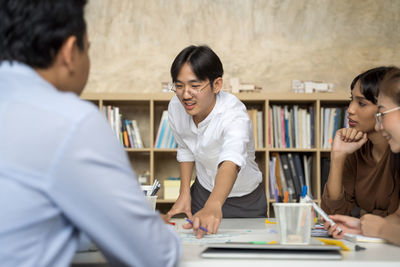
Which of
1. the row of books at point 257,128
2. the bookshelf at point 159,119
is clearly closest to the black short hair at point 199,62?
the bookshelf at point 159,119

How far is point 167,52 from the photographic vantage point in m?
3.76

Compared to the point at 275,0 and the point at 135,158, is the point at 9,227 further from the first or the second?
the point at 275,0

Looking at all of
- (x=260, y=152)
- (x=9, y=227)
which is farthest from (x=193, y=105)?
(x=260, y=152)

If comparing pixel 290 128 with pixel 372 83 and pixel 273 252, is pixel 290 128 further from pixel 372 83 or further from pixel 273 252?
pixel 273 252

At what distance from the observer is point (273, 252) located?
905mm

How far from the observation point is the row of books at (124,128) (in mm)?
3453

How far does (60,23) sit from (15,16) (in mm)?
73

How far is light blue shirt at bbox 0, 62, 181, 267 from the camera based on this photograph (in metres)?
0.66

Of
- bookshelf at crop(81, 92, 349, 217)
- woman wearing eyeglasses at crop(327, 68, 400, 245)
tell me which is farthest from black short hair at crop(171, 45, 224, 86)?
bookshelf at crop(81, 92, 349, 217)

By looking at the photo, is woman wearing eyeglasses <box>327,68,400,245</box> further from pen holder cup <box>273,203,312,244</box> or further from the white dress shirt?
the white dress shirt

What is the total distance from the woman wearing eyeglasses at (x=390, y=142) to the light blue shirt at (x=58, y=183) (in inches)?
27.9

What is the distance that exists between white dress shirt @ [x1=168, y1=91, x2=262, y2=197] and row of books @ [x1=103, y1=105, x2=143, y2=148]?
4.20 ft

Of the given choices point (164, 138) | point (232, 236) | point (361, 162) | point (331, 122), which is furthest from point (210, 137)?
point (331, 122)

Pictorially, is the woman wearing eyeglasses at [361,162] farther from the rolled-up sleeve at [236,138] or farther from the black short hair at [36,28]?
the black short hair at [36,28]
